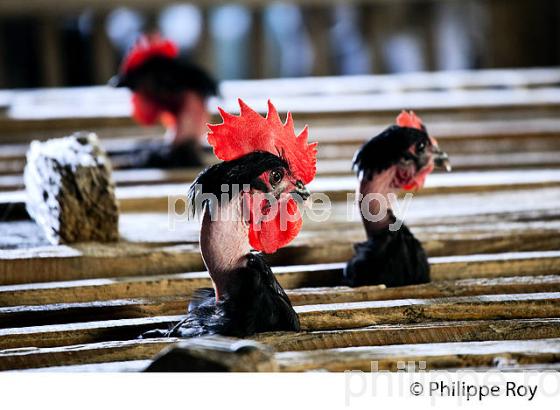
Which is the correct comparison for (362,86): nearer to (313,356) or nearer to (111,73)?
(111,73)

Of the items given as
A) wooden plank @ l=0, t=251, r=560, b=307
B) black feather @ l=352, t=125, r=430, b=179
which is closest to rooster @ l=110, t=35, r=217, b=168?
wooden plank @ l=0, t=251, r=560, b=307

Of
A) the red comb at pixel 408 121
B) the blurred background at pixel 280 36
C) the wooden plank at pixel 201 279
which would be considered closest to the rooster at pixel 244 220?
the wooden plank at pixel 201 279

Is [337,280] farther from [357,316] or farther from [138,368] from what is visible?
[138,368]

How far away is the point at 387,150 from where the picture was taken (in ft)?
7.41

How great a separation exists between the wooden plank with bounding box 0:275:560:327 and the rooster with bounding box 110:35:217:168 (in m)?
1.48

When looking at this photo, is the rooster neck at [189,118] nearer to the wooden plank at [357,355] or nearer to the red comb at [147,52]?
the red comb at [147,52]

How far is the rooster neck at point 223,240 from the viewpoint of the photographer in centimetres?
187

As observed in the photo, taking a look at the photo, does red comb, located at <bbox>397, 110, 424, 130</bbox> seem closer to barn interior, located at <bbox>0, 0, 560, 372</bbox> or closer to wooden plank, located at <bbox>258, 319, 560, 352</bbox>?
barn interior, located at <bbox>0, 0, 560, 372</bbox>

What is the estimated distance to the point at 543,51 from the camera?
7195 mm

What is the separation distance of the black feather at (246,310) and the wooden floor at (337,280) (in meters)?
0.04

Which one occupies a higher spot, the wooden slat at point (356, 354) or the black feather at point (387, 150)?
the black feather at point (387, 150)

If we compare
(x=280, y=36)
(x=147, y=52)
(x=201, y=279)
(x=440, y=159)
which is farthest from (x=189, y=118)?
(x=280, y=36)

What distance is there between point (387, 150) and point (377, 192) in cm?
11

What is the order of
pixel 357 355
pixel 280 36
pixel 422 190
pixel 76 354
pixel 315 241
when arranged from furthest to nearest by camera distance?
pixel 280 36 < pixel 422 190 < pixel 315 241 < pixel 76 354 < pixel 357 355
